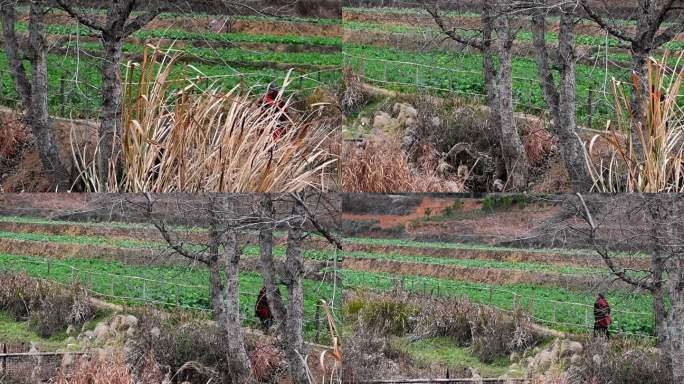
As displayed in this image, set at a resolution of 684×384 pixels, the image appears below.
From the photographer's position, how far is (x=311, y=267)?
24.8 feet

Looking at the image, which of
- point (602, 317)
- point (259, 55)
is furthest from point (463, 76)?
point (602, 317)

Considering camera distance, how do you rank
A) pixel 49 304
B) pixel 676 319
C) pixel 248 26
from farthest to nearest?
pixel 49 304
pixel 676 319
pixel 248 26

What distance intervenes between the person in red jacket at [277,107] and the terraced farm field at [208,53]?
0.20 ft

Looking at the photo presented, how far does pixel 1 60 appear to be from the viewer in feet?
22.8

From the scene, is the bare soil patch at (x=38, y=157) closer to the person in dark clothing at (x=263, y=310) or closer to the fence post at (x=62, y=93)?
the fence post at (x=62, y=93)

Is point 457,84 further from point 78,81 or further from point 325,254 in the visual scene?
→ point 78,81

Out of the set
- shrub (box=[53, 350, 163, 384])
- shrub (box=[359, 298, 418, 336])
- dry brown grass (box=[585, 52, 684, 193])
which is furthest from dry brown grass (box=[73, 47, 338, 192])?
→ dry brown grass (box=[585, 52, 684, 193])

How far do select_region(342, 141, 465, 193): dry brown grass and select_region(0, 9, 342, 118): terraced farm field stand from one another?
0.53m

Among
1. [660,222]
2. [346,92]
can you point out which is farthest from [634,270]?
[346,92]

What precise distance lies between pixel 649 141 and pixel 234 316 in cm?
303

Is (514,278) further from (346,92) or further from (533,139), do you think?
(346,92)

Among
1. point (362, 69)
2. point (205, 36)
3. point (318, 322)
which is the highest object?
point (205, 36)

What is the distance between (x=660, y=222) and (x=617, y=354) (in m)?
0.93

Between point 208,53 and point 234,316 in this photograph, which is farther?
point 234,316
